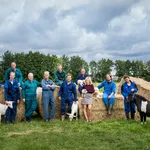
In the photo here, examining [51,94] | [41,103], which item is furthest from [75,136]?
[41,103]

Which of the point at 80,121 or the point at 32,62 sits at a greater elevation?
the point at 32,62

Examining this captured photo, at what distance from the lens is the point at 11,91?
1285 centimetres

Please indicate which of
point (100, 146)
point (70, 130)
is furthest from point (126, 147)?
point (70, 130)

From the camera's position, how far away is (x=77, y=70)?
106 metres

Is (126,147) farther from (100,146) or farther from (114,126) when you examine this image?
(114,126)

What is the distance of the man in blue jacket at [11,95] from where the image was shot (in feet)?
42.1

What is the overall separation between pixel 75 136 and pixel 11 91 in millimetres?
3882

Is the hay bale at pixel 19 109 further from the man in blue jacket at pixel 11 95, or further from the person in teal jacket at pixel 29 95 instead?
the man in blue jacket at pixel 11 95

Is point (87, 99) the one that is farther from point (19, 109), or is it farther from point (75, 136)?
point (75, 136)

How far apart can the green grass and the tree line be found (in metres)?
43.5

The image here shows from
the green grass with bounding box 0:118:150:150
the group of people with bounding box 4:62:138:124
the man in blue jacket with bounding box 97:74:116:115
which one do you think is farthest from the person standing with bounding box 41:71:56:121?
the man in blue jacket with bounding box 97:74:116:115

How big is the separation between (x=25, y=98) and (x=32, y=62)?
2459 inches

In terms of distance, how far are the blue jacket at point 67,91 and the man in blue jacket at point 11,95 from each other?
1.76 metres

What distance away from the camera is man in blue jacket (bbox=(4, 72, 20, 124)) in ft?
42.1
